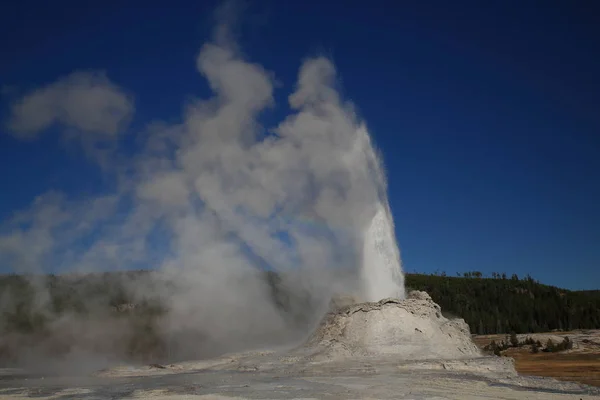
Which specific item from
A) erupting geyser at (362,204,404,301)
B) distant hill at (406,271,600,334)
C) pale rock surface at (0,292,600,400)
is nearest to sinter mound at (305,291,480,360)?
pale rock surface at (0,292,600,400)

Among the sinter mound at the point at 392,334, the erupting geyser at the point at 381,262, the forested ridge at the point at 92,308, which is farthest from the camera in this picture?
the forested ridge at the point at 92,308

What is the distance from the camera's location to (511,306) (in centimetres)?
7950

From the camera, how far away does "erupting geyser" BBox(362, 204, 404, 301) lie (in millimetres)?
24469

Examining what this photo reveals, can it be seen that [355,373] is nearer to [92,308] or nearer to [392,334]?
[392,334]

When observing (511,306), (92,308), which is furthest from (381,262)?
(511,306)

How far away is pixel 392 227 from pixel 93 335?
26442 millimetres

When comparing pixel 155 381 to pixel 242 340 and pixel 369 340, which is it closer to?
pixel 369 340

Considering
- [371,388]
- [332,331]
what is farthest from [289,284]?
[371,388]

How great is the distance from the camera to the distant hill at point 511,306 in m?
70.5

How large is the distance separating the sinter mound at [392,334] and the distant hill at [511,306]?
5032 cm

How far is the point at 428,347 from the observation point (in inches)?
762

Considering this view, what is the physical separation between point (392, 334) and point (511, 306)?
67529mm

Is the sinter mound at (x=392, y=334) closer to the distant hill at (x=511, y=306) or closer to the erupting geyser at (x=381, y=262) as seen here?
the erupting geyser at (x=381, y=262)

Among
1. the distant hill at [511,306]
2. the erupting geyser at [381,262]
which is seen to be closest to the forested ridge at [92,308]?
the distant hill at [511,306]
